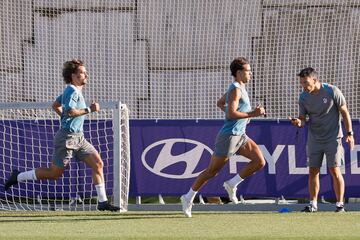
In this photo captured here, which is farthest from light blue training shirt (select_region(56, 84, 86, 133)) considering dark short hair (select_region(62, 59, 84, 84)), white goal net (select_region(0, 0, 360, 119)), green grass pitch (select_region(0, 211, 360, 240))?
white goal net (select_region(0, 0, 360, 119))

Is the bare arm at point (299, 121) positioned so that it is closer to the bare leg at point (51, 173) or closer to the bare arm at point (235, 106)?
the bare arm at point (235, 106)

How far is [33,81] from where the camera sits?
673 inches

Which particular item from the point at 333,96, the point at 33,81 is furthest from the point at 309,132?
the point at 33,81

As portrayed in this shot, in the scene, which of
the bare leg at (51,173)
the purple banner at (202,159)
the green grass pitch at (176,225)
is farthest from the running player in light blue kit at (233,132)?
the purple banner at (202,159)

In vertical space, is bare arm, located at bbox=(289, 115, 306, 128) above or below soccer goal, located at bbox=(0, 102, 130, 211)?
above

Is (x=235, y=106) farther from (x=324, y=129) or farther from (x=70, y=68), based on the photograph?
(x=70, y=68)

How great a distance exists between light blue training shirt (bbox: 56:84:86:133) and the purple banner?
2.29 m

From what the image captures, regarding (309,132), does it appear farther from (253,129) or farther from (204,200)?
(204,200)

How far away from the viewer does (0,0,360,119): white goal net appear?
16797mm

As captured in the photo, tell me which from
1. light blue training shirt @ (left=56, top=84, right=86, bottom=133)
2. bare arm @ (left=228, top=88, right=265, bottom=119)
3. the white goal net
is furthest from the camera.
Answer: the white goal net

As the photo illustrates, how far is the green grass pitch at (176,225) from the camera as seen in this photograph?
997 cm

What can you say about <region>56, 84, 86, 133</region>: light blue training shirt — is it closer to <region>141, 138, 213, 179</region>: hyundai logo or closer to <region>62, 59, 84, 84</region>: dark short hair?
<region>62, 59, 84, 84</region>: dark short hair

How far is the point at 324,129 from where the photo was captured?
43.1 feet

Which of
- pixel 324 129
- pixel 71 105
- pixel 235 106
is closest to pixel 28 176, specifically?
pixel 71 105
